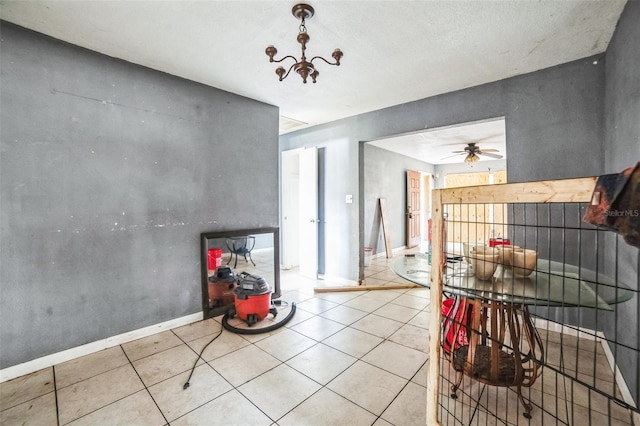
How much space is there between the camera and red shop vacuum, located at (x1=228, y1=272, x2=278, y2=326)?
2.86 metres

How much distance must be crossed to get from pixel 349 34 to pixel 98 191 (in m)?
2.51

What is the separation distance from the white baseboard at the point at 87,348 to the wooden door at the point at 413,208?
579cm

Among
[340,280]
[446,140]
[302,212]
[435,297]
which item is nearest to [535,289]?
[435,297]

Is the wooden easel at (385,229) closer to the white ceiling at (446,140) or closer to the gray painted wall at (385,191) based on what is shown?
the gray painted wall at (385,191)

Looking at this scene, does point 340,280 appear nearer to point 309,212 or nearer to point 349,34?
point 309,212

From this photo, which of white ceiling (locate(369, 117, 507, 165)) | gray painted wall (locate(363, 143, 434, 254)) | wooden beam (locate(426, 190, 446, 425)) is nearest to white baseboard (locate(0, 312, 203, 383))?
wooden beam (locate(426, 190, 446, 425))

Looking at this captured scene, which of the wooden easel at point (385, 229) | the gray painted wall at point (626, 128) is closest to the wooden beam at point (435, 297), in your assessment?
the gray painted wall at point (626, 128)

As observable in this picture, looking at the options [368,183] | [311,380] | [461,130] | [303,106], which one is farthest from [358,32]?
[368,183]

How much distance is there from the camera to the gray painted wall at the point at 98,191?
83.9 inches

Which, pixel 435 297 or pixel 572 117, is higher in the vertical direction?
pixel 572 117

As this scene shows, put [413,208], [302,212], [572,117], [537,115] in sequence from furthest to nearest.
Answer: [413,208] < [302,212] < [537,115] < [572,117]

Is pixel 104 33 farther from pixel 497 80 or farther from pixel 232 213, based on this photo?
pixel 497 80

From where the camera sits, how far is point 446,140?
18.6 feet

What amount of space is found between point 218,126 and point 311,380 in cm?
278
